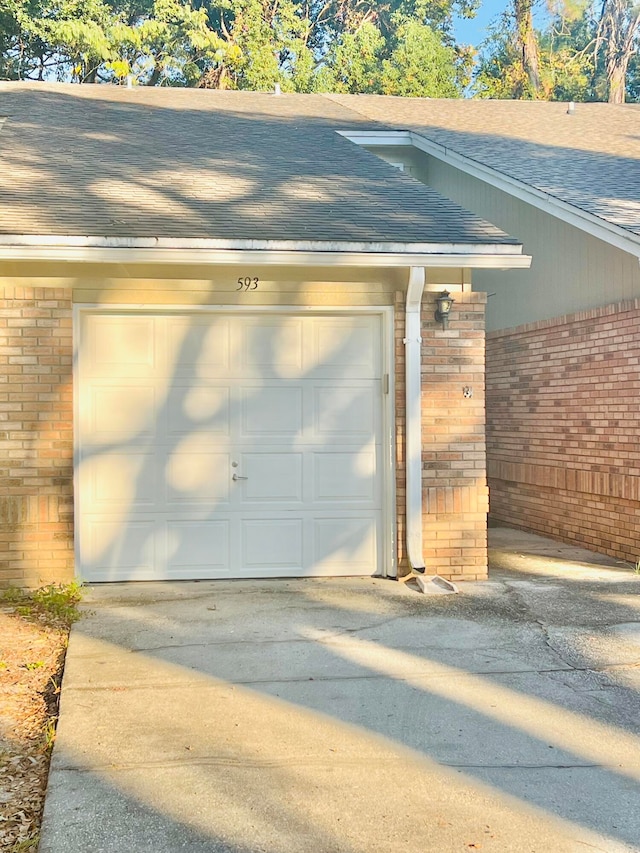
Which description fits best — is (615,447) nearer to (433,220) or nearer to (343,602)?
(433,220)

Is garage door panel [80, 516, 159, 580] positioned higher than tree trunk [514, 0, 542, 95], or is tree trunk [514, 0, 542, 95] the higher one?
tree trunk [514, 0, 542, 95]

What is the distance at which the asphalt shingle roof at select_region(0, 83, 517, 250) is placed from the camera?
768 cm

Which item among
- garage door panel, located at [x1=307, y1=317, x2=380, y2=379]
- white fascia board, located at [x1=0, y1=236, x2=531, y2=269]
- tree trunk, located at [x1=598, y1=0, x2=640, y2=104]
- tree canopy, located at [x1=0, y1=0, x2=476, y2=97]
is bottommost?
garage door panel, located at [x1=307, y1=317, x2=380, y2=379]

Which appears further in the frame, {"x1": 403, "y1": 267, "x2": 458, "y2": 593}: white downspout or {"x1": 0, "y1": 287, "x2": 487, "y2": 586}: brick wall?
{"x1": 403, "y1": 267, "x2": 458, "y2": 593}: white downspout

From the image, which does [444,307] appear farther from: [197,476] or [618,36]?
[618,36]

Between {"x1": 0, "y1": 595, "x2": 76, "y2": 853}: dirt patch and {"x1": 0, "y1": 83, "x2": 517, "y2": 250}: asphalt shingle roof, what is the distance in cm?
305

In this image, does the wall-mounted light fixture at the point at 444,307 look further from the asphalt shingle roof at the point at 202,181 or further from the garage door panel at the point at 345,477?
the garage door panel at the point at 345,477

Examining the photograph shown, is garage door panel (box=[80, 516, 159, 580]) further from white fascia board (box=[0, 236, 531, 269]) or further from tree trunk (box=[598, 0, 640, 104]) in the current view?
tree trunk (box=[598, 0, 640, 104])

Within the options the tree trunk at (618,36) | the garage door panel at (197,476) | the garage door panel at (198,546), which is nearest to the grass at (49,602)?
the garage door panel at (198,546)

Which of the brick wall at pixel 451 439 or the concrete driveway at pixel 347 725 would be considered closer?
the concrete driveway at pixel 347 725

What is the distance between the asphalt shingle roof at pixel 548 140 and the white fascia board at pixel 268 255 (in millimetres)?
1533

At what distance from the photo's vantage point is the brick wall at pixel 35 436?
7613mm

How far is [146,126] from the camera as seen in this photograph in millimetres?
11750

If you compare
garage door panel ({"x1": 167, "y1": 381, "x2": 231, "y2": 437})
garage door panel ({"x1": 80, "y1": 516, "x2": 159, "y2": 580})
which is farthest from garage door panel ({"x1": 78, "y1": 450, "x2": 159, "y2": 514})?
garage door panel ({"x1": 167, "y1": 381, "x2": 231, "y2": 437})
